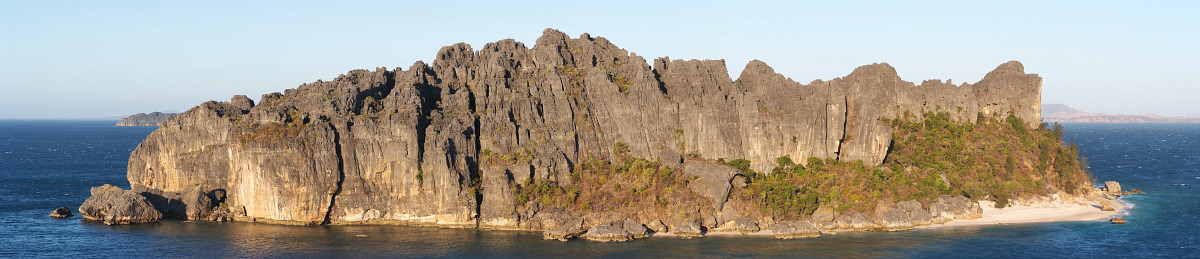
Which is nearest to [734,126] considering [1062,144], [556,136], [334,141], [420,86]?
[556,136]

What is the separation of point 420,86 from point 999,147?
73547 mm

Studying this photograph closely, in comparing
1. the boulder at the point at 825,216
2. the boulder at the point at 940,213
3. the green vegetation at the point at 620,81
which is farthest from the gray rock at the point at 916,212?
the green vegetation at the point at 620,81

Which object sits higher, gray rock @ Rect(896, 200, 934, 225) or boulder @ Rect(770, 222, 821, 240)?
gray rock @ Rect(896, 200, 934, 225)

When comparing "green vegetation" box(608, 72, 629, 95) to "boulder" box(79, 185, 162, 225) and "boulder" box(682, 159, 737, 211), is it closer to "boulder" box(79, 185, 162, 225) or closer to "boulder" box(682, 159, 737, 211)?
"boulder" box(682, 159, 737, 211)

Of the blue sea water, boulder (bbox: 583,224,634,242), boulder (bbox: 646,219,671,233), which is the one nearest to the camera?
the blue sea water

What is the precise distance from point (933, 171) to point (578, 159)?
135 feet

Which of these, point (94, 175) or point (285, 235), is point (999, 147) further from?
point (94, 175)

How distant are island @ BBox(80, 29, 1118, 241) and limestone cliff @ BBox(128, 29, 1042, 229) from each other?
19cm

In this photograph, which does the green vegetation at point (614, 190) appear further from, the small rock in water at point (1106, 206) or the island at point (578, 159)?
the small rock in water at point (1106, 206)

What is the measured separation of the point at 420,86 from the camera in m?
95.9

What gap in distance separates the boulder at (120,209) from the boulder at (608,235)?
49.0m

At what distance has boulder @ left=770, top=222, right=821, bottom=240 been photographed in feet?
258

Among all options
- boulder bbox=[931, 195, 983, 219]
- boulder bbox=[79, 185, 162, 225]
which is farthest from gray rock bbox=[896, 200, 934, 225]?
boulder bbox=[79, 185, 162, 225]

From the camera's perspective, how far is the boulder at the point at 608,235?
78.4 m
